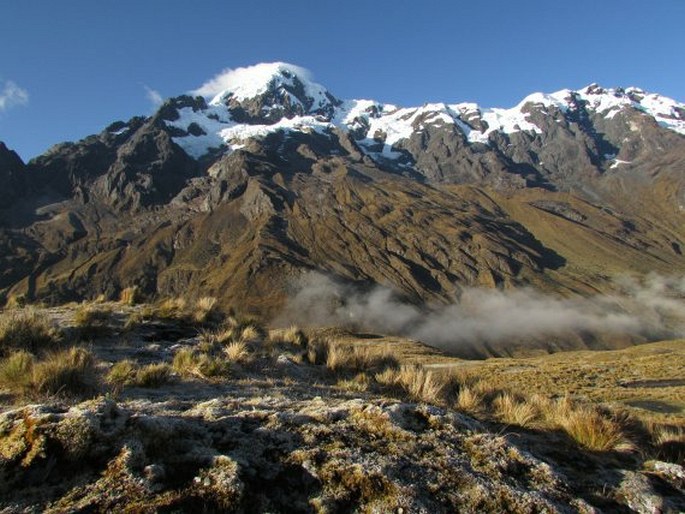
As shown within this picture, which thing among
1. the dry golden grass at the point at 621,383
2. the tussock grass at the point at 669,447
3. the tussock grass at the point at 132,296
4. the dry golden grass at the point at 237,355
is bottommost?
the dry golden grass at the point at 621,383

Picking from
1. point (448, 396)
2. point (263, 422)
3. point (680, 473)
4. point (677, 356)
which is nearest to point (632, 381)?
point (677, 356)

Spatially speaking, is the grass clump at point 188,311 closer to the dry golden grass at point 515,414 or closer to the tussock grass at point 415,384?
the tussock grass at point 415,384

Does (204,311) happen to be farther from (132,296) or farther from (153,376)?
(153,376)

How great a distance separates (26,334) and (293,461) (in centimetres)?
727

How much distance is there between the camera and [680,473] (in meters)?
5.56

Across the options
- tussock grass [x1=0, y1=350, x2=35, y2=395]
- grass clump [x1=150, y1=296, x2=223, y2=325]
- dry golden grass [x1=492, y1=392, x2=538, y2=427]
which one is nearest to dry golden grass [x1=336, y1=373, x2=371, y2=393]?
dry golden grass [x1=492, y1=392, x2=538, y2=427]

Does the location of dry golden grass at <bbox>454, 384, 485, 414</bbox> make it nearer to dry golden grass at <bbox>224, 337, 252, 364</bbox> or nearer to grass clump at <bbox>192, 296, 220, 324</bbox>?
dry golden grass at <bbox>224, 337, 252, 364</bbox>

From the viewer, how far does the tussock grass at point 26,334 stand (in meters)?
9.32

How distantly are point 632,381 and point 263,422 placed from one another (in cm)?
2698

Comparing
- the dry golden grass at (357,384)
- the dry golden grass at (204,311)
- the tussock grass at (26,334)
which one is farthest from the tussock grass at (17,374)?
the dry golden grass at (204,311)

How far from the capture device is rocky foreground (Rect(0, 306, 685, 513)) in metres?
4.18

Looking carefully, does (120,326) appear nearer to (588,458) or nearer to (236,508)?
(236,508)

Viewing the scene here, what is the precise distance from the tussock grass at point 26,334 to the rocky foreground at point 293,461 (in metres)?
3.05

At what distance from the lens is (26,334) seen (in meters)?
9.73
